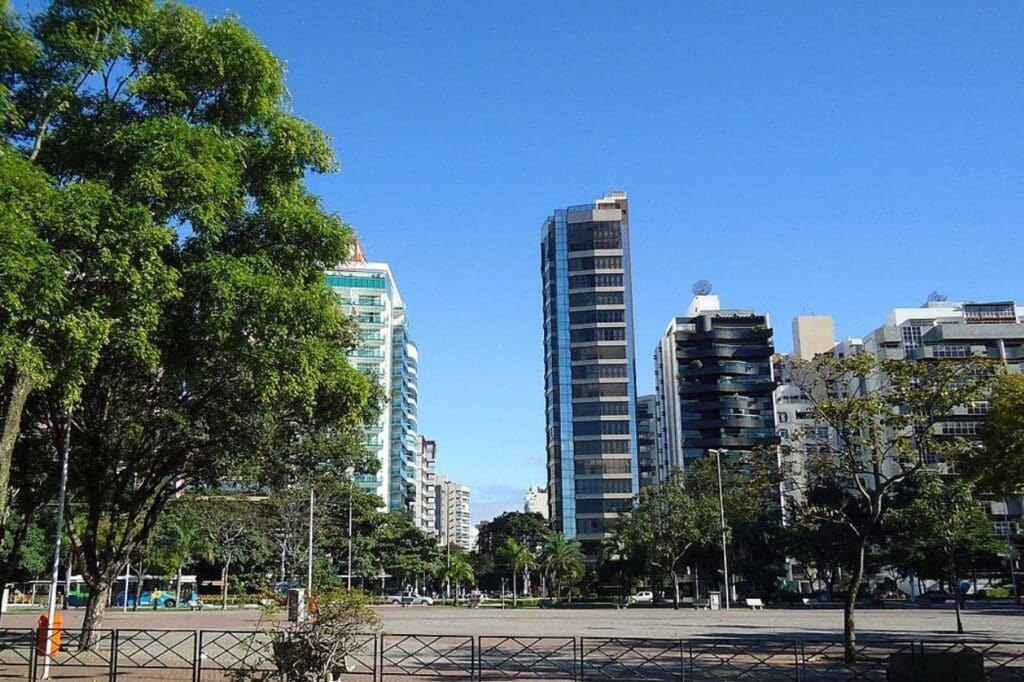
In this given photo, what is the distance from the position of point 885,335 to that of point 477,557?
54.2 meters

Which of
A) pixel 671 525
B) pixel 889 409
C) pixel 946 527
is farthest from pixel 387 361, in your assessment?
pixel 889 409

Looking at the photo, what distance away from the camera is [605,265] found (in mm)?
103062

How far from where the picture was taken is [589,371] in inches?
3962

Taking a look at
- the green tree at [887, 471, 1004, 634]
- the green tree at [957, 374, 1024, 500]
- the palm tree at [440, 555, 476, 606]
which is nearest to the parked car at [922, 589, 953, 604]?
the green tree at [887, 471, 1004, 634]

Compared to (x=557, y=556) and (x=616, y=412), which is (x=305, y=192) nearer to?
(x=557, y=556)

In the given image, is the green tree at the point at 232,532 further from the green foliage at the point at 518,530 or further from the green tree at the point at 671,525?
the green foliage at the point at 518,530

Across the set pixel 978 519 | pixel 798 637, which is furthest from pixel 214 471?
pixel 978 519

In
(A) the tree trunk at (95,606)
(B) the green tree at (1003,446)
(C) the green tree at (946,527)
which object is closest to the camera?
(A) the tree trunk at (95,606)

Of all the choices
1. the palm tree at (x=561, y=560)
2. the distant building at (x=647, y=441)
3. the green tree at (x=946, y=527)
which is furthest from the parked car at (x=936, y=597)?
the distant building at (x=647, y=441)

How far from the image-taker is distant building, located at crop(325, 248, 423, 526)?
11081 cm

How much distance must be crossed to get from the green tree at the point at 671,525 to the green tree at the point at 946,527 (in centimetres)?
1163

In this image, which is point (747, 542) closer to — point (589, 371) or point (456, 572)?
point (456, 572)

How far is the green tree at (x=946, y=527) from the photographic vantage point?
30.5 m

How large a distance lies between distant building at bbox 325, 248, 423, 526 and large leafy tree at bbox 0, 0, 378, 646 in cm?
8582
